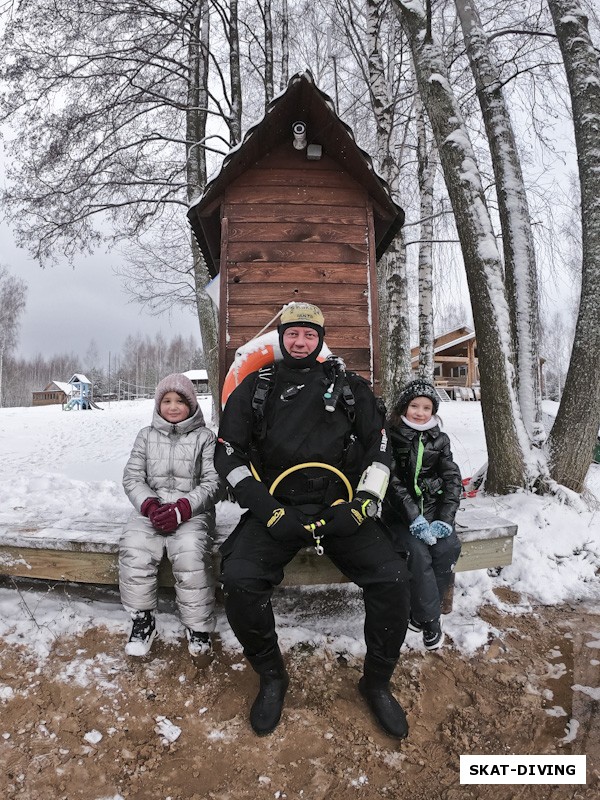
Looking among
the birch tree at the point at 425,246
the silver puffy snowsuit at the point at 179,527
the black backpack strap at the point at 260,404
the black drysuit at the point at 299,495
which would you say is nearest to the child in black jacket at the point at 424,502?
the black drysuit at the point at 299,495

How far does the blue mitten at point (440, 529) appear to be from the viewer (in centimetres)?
268

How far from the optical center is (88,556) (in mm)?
2807

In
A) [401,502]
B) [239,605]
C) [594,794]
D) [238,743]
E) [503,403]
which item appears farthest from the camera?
[503,403]

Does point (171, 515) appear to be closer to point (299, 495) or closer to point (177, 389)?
point (299, 495)

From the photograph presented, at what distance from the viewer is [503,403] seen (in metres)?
4.79

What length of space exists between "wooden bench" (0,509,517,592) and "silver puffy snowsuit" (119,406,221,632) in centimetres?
19

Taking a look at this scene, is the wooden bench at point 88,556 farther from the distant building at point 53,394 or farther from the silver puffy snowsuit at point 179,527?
the distant building at point 53,394

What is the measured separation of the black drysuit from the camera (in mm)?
2229

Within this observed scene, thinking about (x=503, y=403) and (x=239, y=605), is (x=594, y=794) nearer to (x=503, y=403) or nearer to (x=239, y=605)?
→ (x=239, y=605)

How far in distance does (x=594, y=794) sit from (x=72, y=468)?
8768mm

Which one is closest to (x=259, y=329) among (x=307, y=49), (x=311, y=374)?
(x=311, y=374)

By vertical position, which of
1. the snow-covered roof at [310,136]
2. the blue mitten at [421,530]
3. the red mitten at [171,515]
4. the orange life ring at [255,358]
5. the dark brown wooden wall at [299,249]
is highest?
the snow-covered roof at [310,136]

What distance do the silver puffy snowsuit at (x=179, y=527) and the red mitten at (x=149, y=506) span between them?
0.22ft

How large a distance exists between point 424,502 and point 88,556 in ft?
6.83
